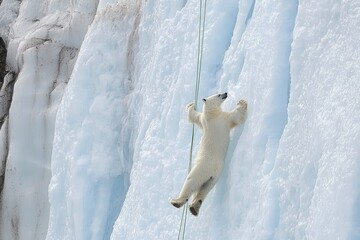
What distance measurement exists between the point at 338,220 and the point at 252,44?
182 centimetres

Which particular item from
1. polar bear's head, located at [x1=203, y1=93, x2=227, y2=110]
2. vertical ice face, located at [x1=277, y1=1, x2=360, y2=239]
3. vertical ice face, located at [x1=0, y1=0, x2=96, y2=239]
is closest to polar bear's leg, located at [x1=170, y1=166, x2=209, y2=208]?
polar bear's head, located at [x1=203, y1=93, x2=227, y2=110]

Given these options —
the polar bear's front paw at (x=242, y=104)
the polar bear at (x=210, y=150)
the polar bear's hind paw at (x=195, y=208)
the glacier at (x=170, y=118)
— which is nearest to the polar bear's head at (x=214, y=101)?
the polar bear at (x=210, y=150)

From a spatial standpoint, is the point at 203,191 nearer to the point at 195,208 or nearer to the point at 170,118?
the point at 195,208

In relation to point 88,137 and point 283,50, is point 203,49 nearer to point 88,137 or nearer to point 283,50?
point 283,50

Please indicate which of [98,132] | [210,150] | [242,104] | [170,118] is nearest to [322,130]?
[242,104]

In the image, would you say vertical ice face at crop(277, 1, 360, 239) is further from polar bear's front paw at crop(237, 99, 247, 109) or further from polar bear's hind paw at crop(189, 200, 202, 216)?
polar bear's hind paw at crop(189, 200, 202, 216)

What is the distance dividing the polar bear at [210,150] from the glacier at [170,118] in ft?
0.22

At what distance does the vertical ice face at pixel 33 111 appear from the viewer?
35.2 ft

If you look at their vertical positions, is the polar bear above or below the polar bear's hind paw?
above

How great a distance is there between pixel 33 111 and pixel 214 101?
5.02 metres

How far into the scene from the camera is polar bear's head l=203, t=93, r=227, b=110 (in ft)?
20.8

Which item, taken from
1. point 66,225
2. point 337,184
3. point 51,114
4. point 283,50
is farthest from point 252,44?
point 51,114

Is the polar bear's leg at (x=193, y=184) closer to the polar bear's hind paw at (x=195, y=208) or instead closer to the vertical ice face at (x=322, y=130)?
the polar bear's hind paw at (x=195, y=208)

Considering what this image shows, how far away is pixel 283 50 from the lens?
5.92 meters
